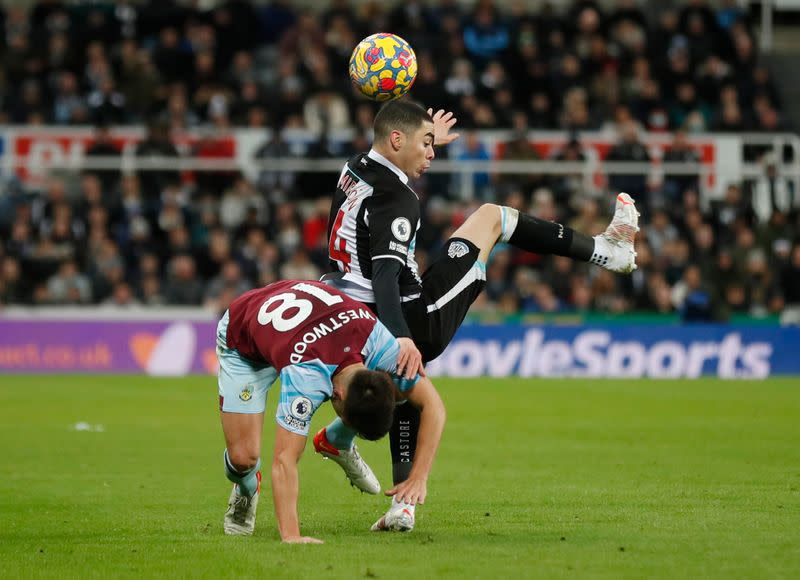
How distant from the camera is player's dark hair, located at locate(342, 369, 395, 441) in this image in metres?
6.70

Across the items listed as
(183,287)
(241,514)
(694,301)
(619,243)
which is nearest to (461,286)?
(619,243)

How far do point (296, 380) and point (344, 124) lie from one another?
655 inches

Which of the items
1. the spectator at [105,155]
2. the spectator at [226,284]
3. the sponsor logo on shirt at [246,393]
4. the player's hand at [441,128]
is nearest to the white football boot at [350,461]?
the sponsor logo on shirt at [246,393]

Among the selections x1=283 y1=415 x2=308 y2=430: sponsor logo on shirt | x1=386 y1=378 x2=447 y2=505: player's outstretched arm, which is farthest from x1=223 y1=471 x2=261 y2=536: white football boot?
x1=283 y1=415 x2=308 y2=430: sponsor logo on shirt

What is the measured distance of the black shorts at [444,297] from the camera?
846 cm

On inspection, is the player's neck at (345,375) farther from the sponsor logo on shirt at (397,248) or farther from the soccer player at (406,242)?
the sponsor logo on shirt at (397,248)

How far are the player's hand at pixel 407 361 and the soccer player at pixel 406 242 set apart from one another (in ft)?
1.40

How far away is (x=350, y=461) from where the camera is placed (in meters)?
8.45

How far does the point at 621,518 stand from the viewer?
7957 mm

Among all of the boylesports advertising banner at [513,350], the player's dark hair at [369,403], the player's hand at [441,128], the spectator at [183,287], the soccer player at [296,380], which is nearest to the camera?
the player's dark hair at [369,403]

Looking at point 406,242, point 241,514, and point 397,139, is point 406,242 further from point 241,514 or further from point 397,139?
point 241,514

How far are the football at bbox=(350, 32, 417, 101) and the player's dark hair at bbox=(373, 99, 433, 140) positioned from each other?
0.53m

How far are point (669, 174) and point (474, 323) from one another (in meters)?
4.86

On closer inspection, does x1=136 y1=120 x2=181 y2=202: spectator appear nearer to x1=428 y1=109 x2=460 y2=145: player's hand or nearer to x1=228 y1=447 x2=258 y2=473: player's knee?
x1=428 y1=109 x2=460 y2=145: player's hand
